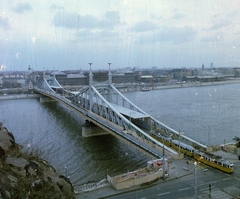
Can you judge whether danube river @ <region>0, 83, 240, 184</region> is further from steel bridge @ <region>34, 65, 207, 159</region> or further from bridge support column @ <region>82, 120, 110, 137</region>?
steel bridge @ <region>34, 65, 207, 159</region>

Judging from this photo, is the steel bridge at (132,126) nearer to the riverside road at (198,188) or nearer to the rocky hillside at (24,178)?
the riverside road at (198,188)

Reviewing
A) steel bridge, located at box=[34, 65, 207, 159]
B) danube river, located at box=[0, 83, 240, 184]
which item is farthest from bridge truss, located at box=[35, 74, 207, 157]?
danube river, located at box=[0, 83, 240, 184]

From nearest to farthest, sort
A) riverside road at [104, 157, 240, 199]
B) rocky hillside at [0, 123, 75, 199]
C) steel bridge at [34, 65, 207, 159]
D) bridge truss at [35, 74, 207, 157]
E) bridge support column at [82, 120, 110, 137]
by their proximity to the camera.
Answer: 1. rocky hillside at [0, 123, 75, 199]
2. riverside road at [104, 157, 240, 199]
3. steel bridge at [34, 65, 207, 159]
4. bridge truss at [35, 74, 207, 157]
5. bridge support column at [82, 120, 110, 137]

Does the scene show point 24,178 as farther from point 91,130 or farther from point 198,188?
point 91,130

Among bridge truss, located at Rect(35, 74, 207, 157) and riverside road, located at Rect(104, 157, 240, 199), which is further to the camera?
bridge truss, located at Rect(35, 74, 207, 157)

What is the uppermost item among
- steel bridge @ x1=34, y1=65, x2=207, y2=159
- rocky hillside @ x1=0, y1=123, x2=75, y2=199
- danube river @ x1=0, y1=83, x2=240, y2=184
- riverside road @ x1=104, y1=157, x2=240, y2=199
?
rocky hillside @ x1=0, y1=123, x2=75, y2=199

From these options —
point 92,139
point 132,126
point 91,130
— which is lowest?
point 92,139

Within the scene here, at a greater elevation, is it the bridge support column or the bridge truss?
the bridge truss

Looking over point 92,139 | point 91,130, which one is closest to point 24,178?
point 92,139

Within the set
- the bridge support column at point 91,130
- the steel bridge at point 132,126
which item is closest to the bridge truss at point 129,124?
the steel bridge at point 132,126

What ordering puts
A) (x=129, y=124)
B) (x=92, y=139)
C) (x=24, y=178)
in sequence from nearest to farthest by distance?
(x=24, y=178) < (x=129, y=124) < (x=92, y=139)
